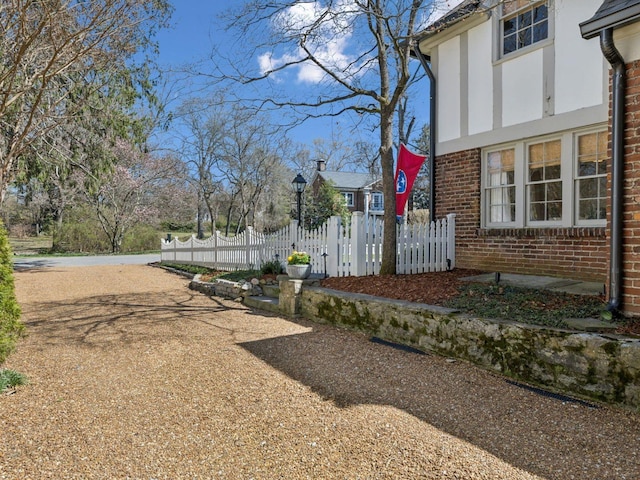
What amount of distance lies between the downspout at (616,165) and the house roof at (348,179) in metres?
32.9

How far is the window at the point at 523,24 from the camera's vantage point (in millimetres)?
7070

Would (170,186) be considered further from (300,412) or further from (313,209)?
(300,412)

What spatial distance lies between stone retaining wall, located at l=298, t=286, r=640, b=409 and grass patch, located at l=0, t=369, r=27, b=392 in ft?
11.6

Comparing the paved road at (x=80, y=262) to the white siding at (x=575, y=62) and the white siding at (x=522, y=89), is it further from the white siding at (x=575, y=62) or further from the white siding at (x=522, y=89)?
the white siding at (x=575, y=62)

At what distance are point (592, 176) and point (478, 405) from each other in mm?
4898

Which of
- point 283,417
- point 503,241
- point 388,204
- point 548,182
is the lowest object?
point 283,417

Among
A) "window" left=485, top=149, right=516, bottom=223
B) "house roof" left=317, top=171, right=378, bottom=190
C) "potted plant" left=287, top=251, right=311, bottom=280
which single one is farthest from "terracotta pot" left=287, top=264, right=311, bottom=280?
"house roof" left=317, top=171, right=378, bottom=190

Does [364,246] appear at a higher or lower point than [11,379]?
higher

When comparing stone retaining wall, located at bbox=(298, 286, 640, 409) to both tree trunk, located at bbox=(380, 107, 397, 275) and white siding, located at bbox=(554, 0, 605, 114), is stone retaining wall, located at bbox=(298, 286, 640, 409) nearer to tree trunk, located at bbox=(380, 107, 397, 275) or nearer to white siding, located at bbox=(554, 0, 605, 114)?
tree trunk, located at bbox=(380, 107, 397, 275)

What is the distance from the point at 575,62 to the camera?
6512 mm

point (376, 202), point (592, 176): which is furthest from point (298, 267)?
point (376, 202)

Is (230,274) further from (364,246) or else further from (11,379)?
(11,379)

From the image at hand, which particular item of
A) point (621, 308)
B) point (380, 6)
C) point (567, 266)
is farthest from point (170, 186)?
point (621, 308)

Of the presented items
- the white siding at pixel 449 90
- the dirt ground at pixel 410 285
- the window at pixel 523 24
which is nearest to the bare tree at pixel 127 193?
the white siding at pixel 449 90
